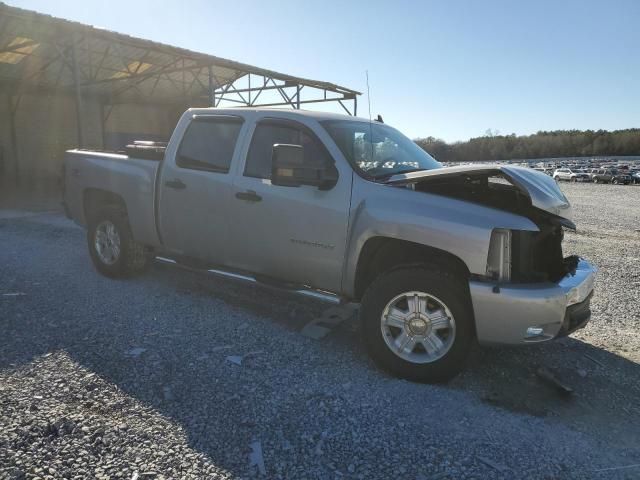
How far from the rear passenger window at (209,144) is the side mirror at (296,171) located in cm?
95

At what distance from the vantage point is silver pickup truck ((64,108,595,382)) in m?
3.12

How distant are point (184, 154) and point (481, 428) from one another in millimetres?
Answer: 3702

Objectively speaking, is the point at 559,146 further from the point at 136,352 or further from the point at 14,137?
the point at 136,352

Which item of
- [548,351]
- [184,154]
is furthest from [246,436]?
[184,154]

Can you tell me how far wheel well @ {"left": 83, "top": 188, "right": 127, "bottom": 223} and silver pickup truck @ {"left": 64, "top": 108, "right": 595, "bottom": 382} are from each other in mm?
562

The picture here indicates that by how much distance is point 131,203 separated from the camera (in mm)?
5207

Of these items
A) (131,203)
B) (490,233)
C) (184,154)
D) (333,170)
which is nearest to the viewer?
(490,233)

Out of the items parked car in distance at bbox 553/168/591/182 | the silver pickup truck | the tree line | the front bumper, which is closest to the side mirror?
the silver pickup truck

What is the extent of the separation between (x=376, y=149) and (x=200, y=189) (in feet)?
5.69

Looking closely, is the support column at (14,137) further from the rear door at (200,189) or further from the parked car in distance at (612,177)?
the parked car in distance at (612,177)

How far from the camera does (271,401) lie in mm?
3068

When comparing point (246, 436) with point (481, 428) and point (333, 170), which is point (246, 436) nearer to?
point (481, 428)

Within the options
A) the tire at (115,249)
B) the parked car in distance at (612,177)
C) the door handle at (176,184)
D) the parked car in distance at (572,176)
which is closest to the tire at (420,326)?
the door handle at (176,184)

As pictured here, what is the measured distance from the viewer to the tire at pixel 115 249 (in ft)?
17.9
